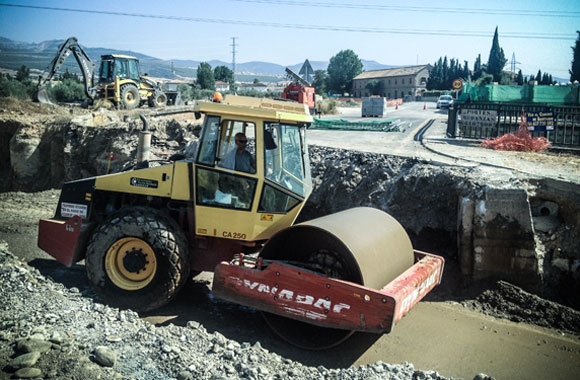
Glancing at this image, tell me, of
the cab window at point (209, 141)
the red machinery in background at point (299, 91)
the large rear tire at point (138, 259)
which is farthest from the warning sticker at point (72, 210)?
the red machinery in background at point (299, 91)

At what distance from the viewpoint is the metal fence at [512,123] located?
44.2ft

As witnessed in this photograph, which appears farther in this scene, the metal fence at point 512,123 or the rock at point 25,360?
the metal fence at point 512,123

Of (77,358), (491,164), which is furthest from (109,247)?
(491,164)

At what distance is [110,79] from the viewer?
70.7 feet

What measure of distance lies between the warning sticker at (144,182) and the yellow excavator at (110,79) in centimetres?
1597

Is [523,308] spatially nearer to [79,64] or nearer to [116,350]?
[116,350]

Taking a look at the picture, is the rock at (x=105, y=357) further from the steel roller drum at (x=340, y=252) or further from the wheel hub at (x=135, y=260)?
the steel roller drum at (x=340, y=252)

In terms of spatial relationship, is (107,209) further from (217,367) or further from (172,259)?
(217,367)

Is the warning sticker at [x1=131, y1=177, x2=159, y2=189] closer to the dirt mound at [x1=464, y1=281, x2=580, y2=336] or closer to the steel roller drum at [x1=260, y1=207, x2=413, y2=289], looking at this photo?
the steel roller drum at [x1=260, y1=207, x2=413, y2=289]

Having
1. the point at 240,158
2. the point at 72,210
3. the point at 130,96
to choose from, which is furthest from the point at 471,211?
the point at 130,96

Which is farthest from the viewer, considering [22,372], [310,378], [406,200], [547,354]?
[406,200]

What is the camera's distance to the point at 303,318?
490 cm

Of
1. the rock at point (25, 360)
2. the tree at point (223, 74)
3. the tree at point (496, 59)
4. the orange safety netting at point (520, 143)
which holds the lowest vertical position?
the rock at point (25, 360)

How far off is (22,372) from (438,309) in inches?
204
